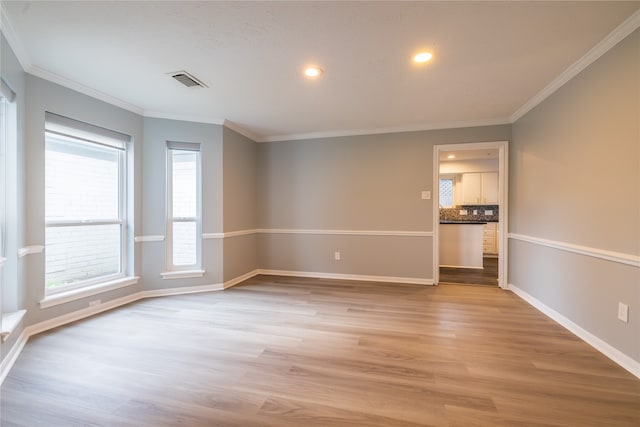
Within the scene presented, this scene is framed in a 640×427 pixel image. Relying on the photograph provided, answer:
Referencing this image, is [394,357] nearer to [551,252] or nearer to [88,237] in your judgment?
[551,252]

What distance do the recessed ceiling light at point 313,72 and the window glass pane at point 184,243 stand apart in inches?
99.1

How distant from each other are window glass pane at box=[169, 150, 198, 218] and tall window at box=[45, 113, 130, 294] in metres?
0.57

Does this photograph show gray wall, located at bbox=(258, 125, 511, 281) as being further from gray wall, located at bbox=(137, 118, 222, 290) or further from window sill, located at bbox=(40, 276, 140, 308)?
window sill, located at bbox=(40, 276, 140, 308)

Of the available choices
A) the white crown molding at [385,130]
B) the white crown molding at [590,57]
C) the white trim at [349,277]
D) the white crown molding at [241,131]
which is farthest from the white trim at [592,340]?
the white crown molding at [241,131]

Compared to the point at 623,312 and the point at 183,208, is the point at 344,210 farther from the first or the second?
the point at 623,312

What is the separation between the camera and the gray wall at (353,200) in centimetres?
404

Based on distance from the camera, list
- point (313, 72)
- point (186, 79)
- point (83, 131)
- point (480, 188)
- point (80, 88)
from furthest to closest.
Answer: point (480, 188) < point (83, 131) < point (80, 88) < point (186, 79) < point (313, 72)

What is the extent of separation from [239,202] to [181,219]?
89 cm

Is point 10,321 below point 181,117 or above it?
below

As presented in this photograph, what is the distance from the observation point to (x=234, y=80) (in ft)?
8.59

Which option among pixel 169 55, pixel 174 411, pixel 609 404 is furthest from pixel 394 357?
pixel 169 55

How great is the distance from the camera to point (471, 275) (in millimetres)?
4531

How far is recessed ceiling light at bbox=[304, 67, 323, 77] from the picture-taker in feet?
7.83

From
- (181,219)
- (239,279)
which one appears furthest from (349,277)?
(181,219)
